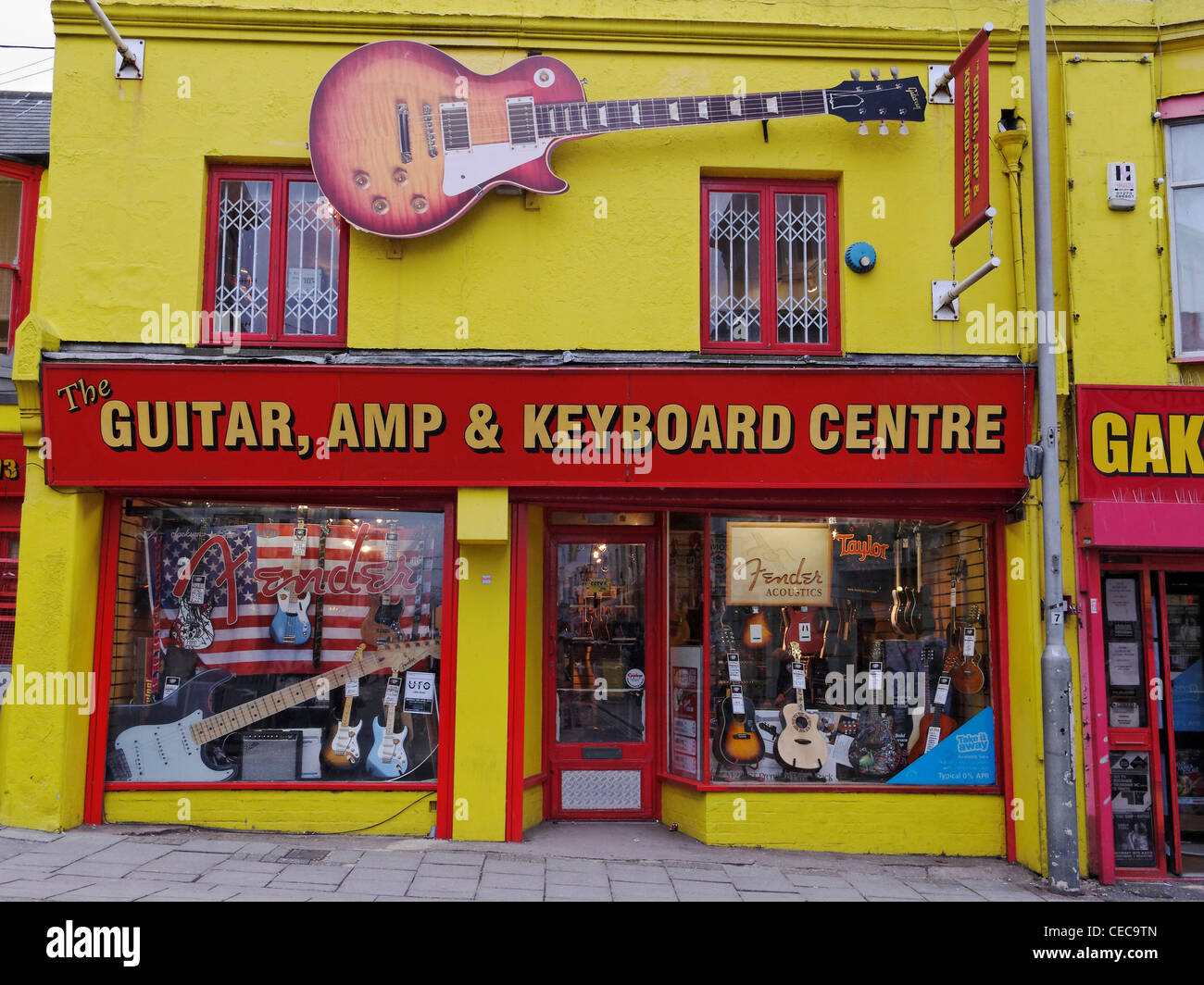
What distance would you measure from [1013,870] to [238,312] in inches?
326

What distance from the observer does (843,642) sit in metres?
8.95

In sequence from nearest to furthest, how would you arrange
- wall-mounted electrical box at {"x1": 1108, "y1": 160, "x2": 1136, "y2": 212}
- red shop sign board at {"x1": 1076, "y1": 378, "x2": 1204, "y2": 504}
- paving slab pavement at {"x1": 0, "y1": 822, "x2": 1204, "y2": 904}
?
paving slab pavement at {"x1": 0, "y1": 822, "x2": 1204, "y2": 904} → red shop sign board at {"x1": 1076, "y1": 378, "x2": 1204, "y2": 504} → wall-mounted electrical box at {"x1": 1108, "y1": 160, "x2": 1136, "y2": 212}

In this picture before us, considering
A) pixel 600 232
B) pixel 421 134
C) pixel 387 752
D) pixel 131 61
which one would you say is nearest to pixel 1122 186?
pixel 600 232

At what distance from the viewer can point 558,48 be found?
8836 mm

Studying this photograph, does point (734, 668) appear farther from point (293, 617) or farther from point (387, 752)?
point (293, 617)

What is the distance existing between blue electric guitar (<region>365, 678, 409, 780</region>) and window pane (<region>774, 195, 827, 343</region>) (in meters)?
4.98

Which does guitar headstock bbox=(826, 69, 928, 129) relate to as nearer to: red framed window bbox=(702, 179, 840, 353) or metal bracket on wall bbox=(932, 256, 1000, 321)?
red framed window bbox=(702, 179, 840, 353)

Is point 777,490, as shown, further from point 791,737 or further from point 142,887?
point 142,887

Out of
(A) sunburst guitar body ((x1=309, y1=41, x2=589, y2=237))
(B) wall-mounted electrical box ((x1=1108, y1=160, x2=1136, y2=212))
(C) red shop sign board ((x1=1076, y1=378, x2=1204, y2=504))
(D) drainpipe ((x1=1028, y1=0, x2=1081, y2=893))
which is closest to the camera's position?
(D) drainpipe ((x1=1028, y1=0, x2=1081, y2=893))

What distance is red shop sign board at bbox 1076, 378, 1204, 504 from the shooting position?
324 inches

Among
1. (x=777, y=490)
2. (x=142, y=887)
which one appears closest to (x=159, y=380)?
(x=142, y=887)

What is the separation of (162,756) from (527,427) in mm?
4321

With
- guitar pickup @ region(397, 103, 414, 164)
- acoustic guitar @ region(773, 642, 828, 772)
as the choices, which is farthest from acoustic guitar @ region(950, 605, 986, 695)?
guitar pickup @ region(397, 103, 414, 164)

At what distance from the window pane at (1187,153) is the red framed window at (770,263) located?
10.0ft
